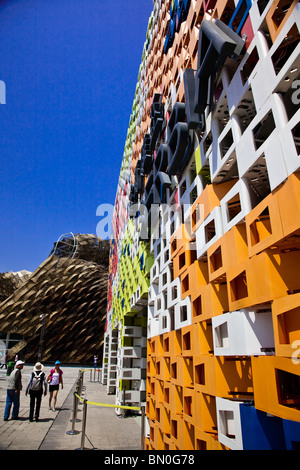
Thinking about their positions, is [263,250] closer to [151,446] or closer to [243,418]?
[243,418]

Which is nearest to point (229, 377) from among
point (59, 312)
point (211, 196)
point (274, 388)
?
point (274, 388)

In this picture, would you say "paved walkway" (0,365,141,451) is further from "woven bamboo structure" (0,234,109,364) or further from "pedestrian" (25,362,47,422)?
"woven bamboo structure" (0,234,109,364)

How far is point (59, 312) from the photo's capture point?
4006 centimetres

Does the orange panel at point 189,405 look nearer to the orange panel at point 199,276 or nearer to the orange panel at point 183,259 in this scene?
the orange panel at point 199,276

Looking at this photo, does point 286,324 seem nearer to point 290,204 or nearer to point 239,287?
point 239,287

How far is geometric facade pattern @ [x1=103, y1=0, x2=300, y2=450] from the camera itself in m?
2.89

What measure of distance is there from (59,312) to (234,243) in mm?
40064

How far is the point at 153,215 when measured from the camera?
8922mm

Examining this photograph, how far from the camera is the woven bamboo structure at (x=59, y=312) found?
38.3m

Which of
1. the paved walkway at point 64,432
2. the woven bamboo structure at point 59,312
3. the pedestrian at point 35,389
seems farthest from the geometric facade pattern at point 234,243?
the woven bamboo structure at point 59,312

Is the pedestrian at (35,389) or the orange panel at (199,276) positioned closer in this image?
the orange panel at (199,276)

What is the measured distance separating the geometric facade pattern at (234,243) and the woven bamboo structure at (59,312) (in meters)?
→ 34.6
